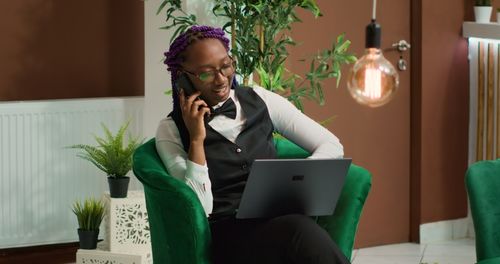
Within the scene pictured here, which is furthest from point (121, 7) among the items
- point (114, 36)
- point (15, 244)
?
point (15, 244)

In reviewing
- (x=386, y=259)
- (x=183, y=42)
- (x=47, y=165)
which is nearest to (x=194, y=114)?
(x=183, y=42)

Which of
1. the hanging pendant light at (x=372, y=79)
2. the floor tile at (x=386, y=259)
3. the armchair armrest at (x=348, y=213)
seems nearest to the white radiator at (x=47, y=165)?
the floor tile at (x=386, y=259)

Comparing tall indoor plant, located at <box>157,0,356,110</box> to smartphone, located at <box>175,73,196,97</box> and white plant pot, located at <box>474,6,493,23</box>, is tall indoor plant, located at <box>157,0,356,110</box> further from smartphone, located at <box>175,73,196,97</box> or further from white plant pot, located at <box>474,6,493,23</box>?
white plant pot, located at <box>474,6,493,23</box>

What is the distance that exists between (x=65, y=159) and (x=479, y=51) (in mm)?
2407

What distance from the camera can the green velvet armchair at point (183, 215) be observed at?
146 inches

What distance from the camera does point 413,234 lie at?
652 centimetres

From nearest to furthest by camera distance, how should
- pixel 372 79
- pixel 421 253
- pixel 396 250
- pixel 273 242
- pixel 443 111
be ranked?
pixel 372 79 → pixel 273 242 → pixel 421 253 → pixel 396 250 → pixel 443 111

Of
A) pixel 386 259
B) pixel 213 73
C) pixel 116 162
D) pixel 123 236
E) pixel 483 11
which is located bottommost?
pixel 386 259

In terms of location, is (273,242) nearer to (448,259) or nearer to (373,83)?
(373,83)

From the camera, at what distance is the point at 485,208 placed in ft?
12.3

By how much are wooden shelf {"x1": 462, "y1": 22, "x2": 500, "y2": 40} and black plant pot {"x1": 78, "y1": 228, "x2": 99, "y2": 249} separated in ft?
8.06

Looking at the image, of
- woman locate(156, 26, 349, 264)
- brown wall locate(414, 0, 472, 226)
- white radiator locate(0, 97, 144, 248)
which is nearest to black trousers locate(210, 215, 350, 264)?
woman locate(156, 26, 349, 264)

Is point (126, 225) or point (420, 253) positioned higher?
point (126, 225)

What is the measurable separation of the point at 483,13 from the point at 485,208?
2.76 meters
